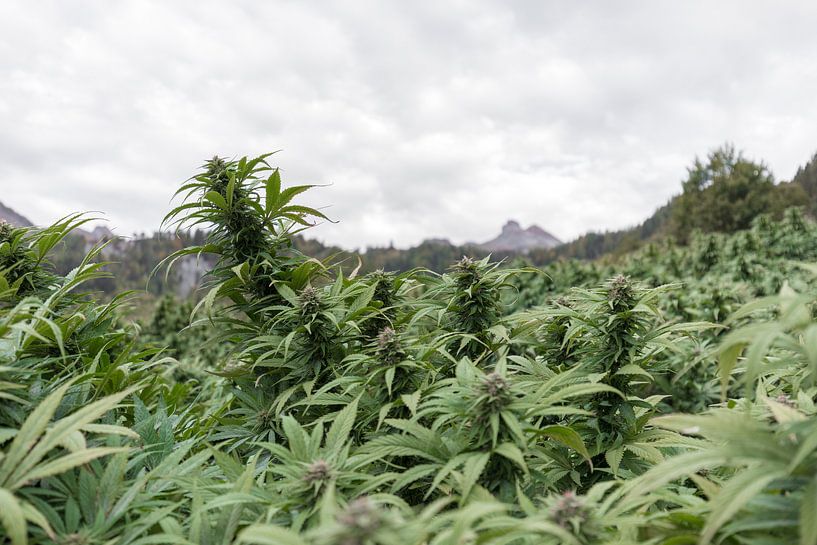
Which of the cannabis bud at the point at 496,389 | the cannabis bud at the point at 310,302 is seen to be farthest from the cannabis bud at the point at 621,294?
the cannabis bud at the point at 310,302

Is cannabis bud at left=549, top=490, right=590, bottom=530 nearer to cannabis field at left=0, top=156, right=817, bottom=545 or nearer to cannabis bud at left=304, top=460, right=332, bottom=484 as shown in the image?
cannabis field at left=0, top=156, right=817, bottom=545

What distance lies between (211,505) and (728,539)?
1.34 meters

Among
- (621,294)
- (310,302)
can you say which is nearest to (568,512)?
(621,294)

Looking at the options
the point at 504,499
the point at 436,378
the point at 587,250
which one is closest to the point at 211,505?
the point at 504,499

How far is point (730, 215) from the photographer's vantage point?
2483 centimetres

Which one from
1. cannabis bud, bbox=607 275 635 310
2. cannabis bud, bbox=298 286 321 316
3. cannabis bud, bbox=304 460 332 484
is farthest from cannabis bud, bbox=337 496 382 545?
cannabis bud, bbox=607 275 635 310

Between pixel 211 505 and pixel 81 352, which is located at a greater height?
pixel 81 352

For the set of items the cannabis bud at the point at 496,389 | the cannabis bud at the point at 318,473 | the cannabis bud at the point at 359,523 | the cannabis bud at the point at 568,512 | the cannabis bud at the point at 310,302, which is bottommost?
the cannabis bud at the point at 318,473

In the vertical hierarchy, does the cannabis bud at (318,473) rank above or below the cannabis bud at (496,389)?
below

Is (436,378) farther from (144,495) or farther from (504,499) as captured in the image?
(144,495)

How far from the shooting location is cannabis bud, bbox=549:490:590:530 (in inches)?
43.1

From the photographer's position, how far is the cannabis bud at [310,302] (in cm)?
199

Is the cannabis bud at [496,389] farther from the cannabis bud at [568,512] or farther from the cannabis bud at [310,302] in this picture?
the cannabis bud at [310,302]

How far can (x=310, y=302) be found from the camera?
199 centimetres
